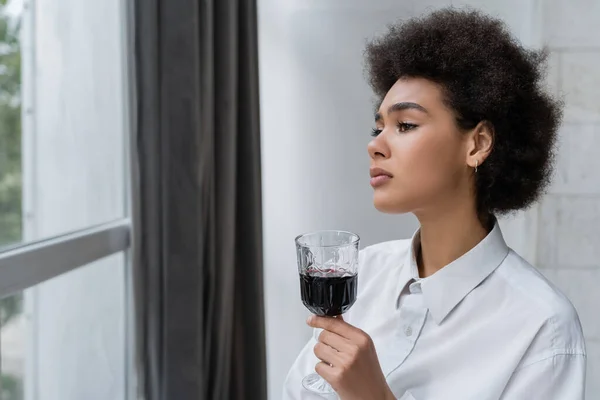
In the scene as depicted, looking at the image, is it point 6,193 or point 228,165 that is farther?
point 228,165

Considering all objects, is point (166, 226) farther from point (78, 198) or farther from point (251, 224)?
point (251, 224)

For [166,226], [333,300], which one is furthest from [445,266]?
[166,226]

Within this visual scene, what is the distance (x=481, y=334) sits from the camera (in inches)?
42.8

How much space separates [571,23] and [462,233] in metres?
1.25

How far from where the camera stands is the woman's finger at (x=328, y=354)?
100 centimetres

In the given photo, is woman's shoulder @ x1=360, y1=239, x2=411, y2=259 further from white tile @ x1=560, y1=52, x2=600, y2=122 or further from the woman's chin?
white tile @ x1=560, y1=52, x2=600, y2=122

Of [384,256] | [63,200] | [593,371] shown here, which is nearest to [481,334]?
[384,256]

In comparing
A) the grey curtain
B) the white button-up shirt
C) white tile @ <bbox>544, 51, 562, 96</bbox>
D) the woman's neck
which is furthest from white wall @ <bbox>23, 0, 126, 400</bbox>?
white tile @ <bbox>544, 51, 562, 96</bbox>

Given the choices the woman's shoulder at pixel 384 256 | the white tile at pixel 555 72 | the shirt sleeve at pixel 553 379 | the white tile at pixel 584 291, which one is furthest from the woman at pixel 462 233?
the white tile at pixel 584 291

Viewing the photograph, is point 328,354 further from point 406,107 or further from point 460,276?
point 406,107

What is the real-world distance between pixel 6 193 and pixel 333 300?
0.73 meters

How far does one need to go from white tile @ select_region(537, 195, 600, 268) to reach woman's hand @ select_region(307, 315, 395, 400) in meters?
1.31

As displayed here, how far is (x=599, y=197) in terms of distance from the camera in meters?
2.06

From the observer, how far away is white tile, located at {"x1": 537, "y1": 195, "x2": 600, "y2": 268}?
2076 millimetres
